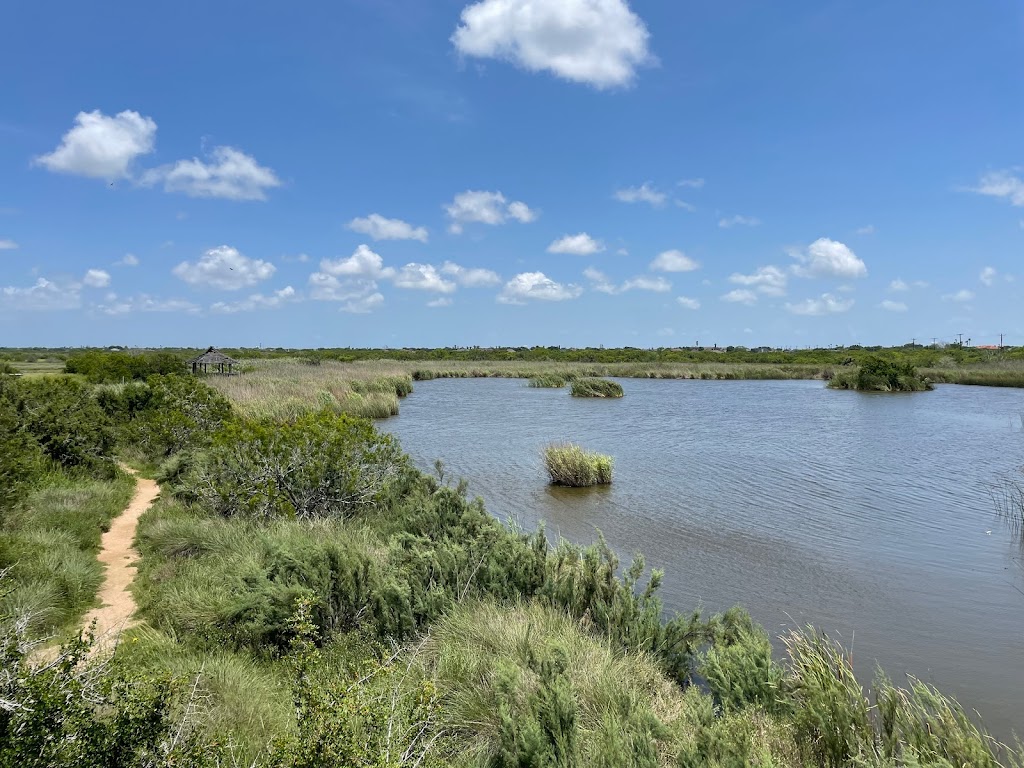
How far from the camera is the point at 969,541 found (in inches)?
390

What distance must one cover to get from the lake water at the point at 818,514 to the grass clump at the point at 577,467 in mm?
425

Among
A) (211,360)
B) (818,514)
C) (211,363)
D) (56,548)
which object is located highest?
(211,360)

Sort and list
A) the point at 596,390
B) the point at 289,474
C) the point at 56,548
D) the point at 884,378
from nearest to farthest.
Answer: the point at 56,548
the point at 289,474
the point at 596,390
the point at 884,378

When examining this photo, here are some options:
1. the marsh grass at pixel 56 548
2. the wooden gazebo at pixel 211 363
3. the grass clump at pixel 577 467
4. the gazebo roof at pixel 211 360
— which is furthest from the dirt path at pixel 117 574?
the gazebo roof at pixel 211 360

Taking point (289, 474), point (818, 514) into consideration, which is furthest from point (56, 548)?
point (818, 514)

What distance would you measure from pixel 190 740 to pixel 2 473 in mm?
7286

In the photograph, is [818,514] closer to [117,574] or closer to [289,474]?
[289,474]

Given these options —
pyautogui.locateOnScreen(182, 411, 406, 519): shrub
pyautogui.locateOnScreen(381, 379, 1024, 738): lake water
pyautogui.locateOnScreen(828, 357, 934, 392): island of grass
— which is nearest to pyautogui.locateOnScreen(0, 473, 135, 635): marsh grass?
pyautogui.locateOnScreen(182, 411, 406, 519): shrub

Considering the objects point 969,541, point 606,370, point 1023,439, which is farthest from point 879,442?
point 606,370

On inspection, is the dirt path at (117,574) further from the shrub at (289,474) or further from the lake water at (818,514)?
the lake water at (818,514)

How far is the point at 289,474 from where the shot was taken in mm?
9156

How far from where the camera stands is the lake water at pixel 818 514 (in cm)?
673

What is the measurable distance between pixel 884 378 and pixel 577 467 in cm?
3661

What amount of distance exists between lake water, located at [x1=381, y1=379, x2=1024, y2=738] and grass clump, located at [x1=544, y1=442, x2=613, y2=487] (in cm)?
43
